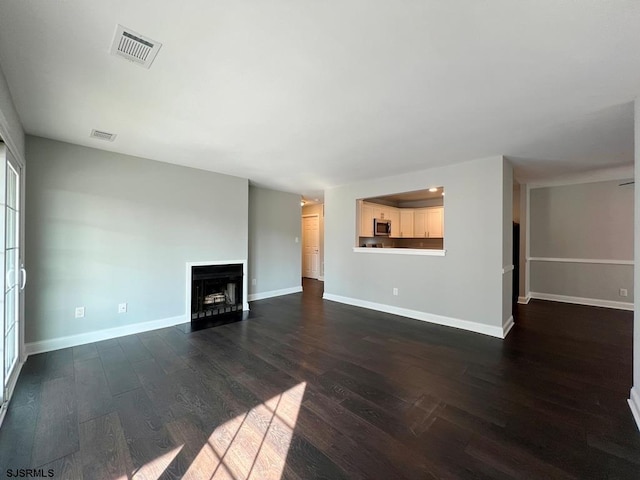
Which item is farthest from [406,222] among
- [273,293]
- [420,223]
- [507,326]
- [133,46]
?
[133,46]

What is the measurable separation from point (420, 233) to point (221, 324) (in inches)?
204

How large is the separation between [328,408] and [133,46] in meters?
2.78

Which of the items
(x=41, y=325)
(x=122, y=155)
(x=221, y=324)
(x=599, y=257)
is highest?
(x=122, y=155)

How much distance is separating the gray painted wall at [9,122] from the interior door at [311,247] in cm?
678

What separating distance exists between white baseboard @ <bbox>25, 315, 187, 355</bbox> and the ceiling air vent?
3.32 meters

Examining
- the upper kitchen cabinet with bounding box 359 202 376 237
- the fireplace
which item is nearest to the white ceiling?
the fireplace

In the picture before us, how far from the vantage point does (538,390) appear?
2270mm

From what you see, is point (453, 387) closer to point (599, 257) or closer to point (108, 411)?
point (108, 411)

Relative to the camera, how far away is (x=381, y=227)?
19.9ft

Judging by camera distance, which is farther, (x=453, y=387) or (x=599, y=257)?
(x=599, y=257)

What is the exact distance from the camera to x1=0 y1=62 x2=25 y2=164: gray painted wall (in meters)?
1.88

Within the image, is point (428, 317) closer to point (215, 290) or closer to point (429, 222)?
point (429, 222)

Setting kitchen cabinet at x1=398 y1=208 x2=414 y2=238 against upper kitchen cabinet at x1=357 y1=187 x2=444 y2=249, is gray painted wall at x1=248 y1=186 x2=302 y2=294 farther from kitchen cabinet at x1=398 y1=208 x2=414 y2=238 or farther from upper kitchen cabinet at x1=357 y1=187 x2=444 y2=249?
kitchen cabinet at x1=398 y1=208 x2=414 y2=238

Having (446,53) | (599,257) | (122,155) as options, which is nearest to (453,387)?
(446,53)
